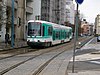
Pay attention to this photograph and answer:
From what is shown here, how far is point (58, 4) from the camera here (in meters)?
142

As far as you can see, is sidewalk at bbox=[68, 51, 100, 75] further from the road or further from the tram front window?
the tram front window

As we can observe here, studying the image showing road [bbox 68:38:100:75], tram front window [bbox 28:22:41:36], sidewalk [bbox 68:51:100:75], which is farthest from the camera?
tram front window [bbox 28:22:41:36]

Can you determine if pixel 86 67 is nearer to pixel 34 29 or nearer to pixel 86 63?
pixel 86 63

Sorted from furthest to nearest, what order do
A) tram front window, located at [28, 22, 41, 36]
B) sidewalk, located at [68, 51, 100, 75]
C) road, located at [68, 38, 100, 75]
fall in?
tram front window, located at [28, 22, 41, 36]
road, located at [68, 38, 100, 75]
sidewalk, located at [68, 51, 100, 75]

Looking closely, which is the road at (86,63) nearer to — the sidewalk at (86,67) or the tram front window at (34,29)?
the sidewalk at (86,67)

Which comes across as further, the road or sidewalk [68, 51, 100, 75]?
the road

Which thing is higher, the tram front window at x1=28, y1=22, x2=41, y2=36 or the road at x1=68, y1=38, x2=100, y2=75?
the tram front window at x1=28, y1=22, x2=41, y2=36

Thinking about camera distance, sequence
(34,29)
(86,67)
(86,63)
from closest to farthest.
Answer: (86,67) < (86,63) < (34,29)

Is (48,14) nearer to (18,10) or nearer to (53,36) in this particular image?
(18,10)

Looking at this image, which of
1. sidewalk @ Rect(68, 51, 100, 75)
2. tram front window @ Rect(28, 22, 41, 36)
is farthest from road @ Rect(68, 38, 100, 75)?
tram front window @ Rect(28, 22, 41, 36)

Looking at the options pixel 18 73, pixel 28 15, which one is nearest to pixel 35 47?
pixel 18 73

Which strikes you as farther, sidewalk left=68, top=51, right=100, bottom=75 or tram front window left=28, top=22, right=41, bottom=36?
tram front window left=28, top=22, right=41, bottom=36

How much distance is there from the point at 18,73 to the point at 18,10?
2406 inches

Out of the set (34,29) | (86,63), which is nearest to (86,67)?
(86,63)
